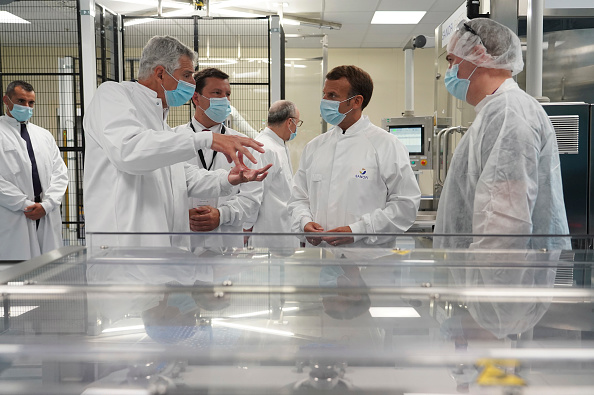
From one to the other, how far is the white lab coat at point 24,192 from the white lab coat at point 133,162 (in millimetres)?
2277

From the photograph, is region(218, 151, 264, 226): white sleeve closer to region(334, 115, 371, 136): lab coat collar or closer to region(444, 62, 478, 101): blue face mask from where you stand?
region(334, 115, 371, 136): lab coat collar

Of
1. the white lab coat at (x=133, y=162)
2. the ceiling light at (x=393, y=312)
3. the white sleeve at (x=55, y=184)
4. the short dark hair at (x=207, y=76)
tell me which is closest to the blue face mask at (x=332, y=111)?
the white lab coat at (x=133, y=162)

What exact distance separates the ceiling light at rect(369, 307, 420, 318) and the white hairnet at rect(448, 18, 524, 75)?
1.37 meters

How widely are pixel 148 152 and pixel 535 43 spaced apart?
2077 millimetres

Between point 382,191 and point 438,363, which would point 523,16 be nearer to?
point 382,191

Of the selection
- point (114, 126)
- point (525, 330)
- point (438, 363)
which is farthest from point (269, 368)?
point (114, 126)

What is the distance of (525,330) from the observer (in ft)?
2.65

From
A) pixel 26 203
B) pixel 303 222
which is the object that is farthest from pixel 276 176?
pixel 26 203

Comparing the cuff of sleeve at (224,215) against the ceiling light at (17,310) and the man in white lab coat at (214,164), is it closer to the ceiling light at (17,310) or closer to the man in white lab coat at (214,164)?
the man in white lab coat at (214,164)

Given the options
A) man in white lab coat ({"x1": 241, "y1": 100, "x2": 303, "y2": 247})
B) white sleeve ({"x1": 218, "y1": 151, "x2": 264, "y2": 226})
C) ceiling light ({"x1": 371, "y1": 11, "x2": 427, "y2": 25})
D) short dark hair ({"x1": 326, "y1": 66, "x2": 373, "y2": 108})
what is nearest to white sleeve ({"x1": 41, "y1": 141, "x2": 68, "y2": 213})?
man in white lab coat ({"x1": 241, "y1": 100, "x2": 303, "y2": 247})

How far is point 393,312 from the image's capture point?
902 millimetres

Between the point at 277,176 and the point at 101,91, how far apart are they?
66.5 inches

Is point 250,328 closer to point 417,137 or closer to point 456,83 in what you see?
point 456,83

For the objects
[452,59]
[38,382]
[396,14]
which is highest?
[396,14]
